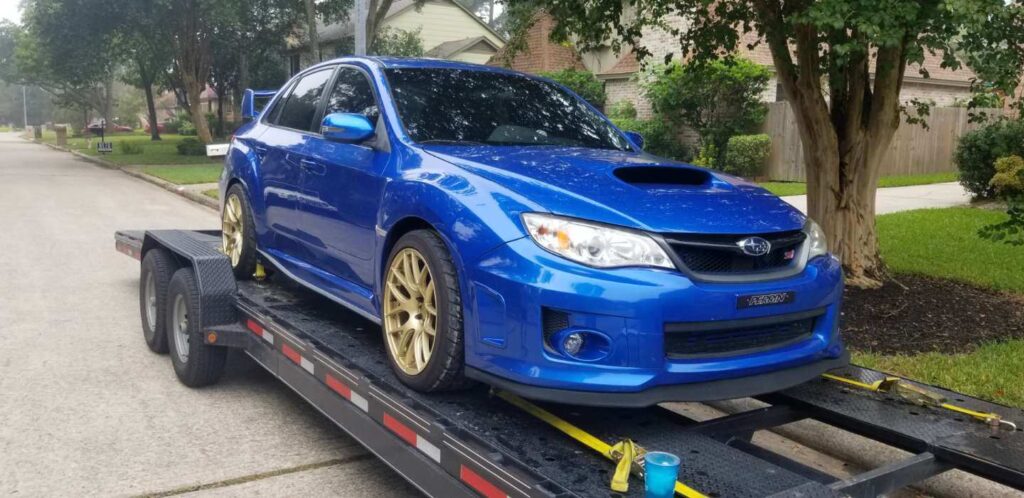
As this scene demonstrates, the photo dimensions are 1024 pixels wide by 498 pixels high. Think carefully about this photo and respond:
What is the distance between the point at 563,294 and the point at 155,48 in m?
30.8

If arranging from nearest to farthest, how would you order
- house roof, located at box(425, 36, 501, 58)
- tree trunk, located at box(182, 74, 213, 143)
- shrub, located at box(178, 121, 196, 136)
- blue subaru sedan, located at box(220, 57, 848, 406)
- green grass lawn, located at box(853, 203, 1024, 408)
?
blue subaru sedan, located at box(220, 57, 848, 406), green grass lawn, located at box(853, 203, 1024, 408), tree trunk, located at box(182, 74, 213, 143), house roof, located at box(425, 36, 501, 58), shrub, located at box(178, 121, 196, 136)

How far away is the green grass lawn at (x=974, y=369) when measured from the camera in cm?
462

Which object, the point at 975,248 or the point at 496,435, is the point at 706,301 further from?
the point at 975,248

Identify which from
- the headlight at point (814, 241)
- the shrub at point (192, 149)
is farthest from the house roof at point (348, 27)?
the headlight at point (814, 241)

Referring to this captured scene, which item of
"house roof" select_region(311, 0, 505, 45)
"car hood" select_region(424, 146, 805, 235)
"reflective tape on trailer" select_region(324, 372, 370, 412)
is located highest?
"house roof" select_region(311, 0, 505, 45)

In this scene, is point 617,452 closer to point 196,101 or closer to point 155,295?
point 155,295

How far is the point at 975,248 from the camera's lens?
9320 millimetres

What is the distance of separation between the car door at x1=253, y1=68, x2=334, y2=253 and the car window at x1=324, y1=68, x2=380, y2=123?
0.63 feet

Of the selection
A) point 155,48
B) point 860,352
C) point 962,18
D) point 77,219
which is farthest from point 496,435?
point 155,48

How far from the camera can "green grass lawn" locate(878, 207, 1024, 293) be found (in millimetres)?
7766

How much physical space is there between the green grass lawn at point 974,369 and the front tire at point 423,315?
299cm

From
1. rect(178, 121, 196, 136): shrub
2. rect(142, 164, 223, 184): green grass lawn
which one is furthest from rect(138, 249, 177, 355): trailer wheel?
rect(178, 121, 196, 136): shrub

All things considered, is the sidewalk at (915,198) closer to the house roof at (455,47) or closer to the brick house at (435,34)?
the house roof at (455,47)

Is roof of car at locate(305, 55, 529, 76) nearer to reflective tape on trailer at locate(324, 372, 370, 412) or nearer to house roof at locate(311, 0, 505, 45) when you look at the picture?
reflective tape on trailer at locate(324, 372, 370, 412)
